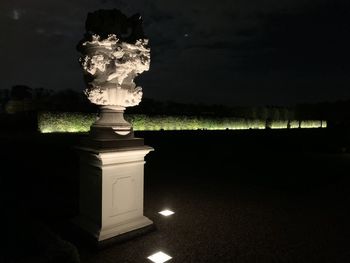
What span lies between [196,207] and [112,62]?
10.1 ft

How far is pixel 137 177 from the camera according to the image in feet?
13.1

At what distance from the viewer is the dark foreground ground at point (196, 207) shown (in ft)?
11.1

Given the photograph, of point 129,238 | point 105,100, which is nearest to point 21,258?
point 129,238

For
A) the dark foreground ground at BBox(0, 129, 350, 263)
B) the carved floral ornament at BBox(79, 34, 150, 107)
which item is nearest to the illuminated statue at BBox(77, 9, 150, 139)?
the carved floral ornament at BBox(79, 34, 150, 107)

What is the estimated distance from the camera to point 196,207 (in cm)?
527

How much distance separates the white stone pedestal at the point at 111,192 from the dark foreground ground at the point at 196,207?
24 centimetres

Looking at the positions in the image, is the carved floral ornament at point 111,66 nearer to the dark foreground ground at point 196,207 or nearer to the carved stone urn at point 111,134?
the carved stone urn at point 111,134

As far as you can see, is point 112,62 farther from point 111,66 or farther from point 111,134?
point 111,134

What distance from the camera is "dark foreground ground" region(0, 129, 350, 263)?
3385mm

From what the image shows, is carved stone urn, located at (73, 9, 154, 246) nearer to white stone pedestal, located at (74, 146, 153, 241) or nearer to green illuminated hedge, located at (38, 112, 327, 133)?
white stone pedestal, located at (74, 146, 153, 241)

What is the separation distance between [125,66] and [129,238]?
233cm

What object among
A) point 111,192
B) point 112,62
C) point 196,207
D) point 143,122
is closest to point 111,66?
point 112,62

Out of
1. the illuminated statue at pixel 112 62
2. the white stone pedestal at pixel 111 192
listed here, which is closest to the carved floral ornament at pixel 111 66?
the illuminated statue at pixel 112 62

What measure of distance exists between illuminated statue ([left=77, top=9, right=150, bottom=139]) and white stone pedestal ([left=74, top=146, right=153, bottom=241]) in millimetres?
327
